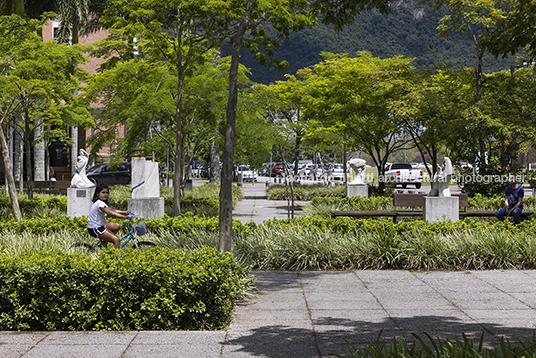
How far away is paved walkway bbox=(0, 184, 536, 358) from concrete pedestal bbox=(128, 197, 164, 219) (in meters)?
5.57

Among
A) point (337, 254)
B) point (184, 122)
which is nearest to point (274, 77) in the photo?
point (184, 122)

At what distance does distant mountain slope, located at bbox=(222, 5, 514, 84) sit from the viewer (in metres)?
135

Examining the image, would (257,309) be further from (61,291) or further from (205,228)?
(205,228)

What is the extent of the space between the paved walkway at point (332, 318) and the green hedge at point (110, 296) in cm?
24

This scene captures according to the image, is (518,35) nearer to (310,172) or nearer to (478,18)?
(478,18)

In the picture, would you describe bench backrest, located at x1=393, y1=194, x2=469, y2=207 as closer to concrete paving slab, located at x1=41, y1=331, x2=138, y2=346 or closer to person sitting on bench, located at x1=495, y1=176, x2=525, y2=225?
person sitting on bench, located at x1=495, y1=176, x2=525, y2=225

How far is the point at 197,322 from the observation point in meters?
6.06

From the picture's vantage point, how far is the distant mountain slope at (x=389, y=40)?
134875 millimetres

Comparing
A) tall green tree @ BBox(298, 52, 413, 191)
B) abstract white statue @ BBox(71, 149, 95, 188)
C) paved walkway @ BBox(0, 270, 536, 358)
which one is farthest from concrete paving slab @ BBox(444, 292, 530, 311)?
tall green tree @ BBox(298, 52, 413, 191)

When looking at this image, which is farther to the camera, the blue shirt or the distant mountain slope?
the distant mountain slope

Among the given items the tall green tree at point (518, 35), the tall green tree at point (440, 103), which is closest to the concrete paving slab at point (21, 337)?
the tall green tree at point (518, 35)

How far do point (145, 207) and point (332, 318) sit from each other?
28.1 feet

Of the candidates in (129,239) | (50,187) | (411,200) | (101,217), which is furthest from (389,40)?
(101,217)

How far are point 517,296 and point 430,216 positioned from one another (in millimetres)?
7188
